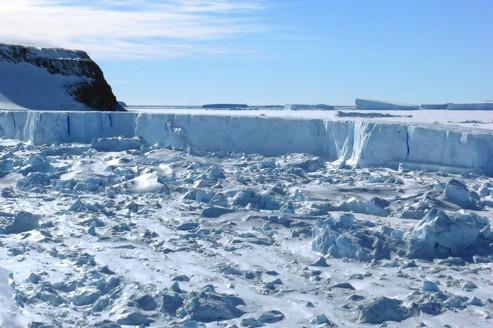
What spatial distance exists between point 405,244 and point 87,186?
15.3 feet

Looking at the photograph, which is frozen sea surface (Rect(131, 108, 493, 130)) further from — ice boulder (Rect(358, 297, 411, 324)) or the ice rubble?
ice boulder (Rect(358, 297, 411, 324))

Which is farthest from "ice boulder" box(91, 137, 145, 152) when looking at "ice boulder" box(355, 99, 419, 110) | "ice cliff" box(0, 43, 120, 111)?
"ice boulder" box(355, 99, 419, 110)

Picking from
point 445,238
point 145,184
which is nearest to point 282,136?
point 145,184

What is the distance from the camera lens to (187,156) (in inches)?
493

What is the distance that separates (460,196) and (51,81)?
20038 mm

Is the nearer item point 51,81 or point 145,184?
point 145,184

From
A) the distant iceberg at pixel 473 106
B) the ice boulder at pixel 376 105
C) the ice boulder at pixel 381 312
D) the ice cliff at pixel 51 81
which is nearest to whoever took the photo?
the ice boulder at pixel 381 312

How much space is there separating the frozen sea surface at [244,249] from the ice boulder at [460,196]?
0.08 ft

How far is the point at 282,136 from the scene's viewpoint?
13.4 meters

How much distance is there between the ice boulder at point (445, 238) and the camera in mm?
6543

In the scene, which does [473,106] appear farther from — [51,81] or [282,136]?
[282,136]

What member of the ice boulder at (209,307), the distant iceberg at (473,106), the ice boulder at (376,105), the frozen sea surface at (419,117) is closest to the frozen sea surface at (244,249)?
the ice boulder at (209,307)

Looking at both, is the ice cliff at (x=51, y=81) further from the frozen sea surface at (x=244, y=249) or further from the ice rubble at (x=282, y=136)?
the frozen sea surface at (x=244, y=249)

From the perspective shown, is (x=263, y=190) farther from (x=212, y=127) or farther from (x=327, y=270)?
(x=212, y=127)
